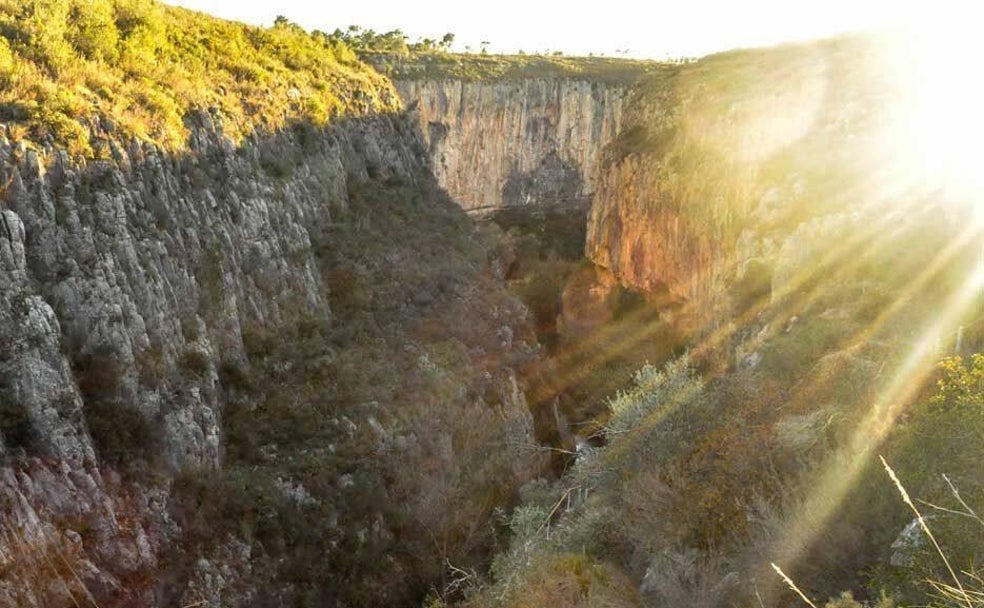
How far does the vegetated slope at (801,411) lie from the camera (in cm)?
997

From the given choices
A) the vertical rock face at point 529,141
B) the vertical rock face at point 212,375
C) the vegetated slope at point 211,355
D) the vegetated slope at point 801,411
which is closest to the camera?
the vegetated slope at point 801,411

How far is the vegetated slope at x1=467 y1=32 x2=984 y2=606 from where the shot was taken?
32.7ft

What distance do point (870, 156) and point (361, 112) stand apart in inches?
867

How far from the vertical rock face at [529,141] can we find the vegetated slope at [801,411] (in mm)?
37128

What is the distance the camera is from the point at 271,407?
18.7 meters

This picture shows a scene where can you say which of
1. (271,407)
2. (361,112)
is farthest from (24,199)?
(361,112)

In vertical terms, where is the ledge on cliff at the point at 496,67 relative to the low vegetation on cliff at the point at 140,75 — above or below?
above

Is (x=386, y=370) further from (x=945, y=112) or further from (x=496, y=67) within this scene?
(x=496, y=67)

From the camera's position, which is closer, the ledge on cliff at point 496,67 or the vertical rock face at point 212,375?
the vertical rock face at point 212,375

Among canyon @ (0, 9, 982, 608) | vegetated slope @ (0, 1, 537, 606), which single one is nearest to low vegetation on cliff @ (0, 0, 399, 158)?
vegetated slope @ (0, 1, 537, 606)

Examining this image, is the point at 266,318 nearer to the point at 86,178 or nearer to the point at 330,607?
the point at 86,178

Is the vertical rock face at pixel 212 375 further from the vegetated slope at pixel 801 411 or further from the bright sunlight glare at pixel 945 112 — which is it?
the bright sunlight glare at pixel 945 112

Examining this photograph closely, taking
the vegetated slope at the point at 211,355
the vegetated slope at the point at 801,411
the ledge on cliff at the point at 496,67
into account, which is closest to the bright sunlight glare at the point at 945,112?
the vegetated slope at the point at 801,411

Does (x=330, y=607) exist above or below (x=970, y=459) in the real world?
below
